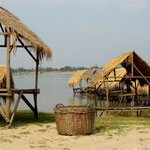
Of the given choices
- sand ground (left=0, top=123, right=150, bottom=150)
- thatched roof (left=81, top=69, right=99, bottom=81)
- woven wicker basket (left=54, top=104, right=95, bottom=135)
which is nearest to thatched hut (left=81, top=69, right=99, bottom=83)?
thatched roof (left=81, top=69, right=99, bottom=81)

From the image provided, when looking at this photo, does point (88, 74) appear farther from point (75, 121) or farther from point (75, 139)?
point (75, 139)

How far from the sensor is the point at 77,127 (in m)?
8.34

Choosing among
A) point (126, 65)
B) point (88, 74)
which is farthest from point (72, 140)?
point (88, 74)

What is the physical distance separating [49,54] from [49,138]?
411 centimetres

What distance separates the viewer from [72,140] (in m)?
7.77

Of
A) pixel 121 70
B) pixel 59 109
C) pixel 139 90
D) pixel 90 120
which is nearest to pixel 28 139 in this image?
pixel 59 109

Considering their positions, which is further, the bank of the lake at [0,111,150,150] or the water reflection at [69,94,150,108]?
the water reflection at [69,94,150,108]

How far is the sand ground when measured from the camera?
7.00 meters

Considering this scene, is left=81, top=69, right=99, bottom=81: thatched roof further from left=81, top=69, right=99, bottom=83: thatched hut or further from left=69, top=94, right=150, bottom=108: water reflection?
left=69, top=94, right=150, bottom=108: water reflection

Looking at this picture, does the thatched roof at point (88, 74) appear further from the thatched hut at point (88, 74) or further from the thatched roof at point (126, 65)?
the thatched roof at point (126, 65)

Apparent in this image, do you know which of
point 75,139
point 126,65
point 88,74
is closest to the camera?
point 75,139

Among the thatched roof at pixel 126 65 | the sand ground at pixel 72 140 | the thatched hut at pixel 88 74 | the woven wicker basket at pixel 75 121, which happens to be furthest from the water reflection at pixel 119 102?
the woven wicker basket at pixel 75 121

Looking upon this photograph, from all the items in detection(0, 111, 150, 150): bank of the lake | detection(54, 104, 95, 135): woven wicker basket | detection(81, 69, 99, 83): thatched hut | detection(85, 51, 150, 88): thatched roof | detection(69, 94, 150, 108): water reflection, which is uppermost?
detection(85, 51, 150, 88): thatched roof

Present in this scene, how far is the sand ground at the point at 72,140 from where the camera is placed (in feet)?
23.0
